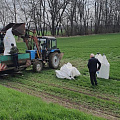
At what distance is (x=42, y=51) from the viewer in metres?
10.8

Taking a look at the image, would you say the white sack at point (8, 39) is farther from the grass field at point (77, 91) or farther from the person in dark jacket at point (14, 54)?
the grass field at point (77, 91)

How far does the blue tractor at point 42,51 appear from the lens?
10.2 meters

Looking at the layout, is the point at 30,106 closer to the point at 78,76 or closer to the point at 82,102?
the point at 82,102

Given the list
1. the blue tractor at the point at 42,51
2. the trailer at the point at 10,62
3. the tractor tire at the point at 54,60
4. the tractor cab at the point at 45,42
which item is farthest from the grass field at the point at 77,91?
the tractor cab at the point at 45,42

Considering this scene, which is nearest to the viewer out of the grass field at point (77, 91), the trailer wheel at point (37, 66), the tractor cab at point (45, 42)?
the grass field at point (77, 91)

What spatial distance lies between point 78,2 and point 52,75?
4763cm

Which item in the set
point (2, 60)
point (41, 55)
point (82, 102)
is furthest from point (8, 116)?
point (41, 55)

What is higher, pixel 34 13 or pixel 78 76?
pixel 34 13

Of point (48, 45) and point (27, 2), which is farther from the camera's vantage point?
point (27, 2)

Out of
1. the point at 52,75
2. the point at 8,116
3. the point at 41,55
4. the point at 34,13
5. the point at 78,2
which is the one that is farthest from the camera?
the point at 78,2

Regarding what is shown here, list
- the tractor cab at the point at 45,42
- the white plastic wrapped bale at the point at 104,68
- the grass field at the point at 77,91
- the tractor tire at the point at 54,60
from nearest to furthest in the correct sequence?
the grass field at the point at 77,91, the white plastic wrapped bale at the point at 104,68, the tractor cab at the point at 45,42, the tractor tire at the point at 54,60

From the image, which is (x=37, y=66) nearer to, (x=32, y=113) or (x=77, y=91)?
(x=77, y=91)

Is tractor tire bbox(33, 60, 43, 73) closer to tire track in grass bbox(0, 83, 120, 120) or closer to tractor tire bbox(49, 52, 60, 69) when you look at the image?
tractor tire bbox(49, 52, 60, 69)

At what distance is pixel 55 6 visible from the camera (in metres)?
46.8
